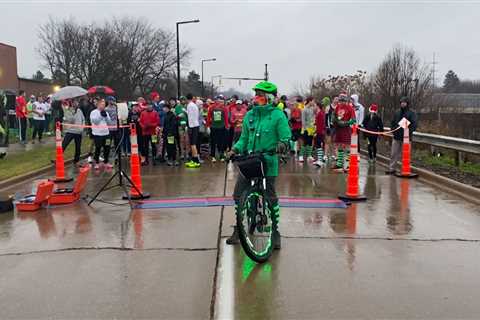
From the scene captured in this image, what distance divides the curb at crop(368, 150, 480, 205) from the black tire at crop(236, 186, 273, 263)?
4.84 metres

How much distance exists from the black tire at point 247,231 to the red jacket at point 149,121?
8.66m

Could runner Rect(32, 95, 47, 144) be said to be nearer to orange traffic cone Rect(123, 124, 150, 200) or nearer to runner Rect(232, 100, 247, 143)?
runner Rect(232, 100, 247, 143)

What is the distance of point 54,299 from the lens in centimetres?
436

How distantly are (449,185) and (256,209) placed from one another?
19.7 feet

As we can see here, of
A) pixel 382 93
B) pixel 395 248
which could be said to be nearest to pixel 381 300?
pixel 395 248

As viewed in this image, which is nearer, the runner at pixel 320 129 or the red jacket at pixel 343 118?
the red jacket at pixel 343 118

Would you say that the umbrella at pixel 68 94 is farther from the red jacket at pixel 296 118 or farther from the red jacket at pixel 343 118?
the red jacket at pixel 343 118

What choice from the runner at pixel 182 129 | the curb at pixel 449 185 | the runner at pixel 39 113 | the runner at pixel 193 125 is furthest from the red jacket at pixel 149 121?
the runner at pixel 39 113

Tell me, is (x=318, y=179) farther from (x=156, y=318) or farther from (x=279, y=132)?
(x=156, y=318)

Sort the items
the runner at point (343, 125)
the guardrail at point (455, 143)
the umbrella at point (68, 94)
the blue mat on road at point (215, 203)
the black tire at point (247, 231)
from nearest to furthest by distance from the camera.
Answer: the black tire at point (247, 231) < the blue mat on road at point (215, 203) < the guardrail at point (455, 143) < the runner at point (343, 125) < the umbrella at point (68, 94)

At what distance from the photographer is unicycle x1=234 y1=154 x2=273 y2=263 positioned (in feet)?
17.3

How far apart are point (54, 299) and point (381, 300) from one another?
9.61 feet

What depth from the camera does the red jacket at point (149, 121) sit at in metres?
13.6

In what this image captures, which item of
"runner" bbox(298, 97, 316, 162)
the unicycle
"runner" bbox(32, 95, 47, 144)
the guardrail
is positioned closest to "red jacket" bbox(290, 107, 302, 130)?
"runner" bbox(298, 97, 316, 162)
